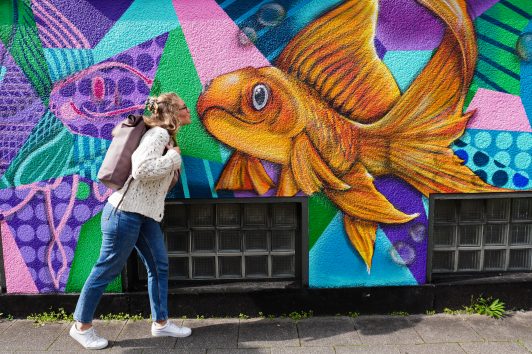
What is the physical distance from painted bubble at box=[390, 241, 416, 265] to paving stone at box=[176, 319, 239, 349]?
4.87 ft

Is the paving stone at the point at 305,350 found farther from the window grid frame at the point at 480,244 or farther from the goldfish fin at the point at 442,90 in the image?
the goldfish fin at the point at 442,90

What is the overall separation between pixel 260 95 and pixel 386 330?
219 cm

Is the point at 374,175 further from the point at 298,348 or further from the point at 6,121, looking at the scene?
the point at 6,121

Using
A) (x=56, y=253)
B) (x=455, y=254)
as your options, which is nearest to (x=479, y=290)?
(x=455, y=254)

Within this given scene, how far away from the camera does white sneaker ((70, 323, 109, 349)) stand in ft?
11.2

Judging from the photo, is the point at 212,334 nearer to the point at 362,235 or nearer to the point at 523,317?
the point at 362,235

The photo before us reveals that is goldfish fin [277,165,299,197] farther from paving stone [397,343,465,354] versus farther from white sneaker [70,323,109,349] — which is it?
white sneaker [70,323,109,349]

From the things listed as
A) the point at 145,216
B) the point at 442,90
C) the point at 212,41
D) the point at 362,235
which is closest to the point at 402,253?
the point at 362,235

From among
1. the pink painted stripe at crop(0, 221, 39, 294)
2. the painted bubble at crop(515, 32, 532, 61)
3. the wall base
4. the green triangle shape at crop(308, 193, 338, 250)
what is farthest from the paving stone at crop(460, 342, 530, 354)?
the pink painted stripe at crop(0, 221, 39, 294)

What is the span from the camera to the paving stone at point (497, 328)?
11.7 feet

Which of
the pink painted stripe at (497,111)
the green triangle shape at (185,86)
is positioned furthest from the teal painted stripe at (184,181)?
the pink painted stripe at (497,111)

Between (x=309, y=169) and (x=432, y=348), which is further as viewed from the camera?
(x=309, y=169)

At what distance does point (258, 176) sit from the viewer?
375cm

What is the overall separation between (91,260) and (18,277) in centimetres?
66
